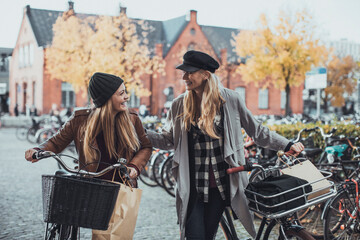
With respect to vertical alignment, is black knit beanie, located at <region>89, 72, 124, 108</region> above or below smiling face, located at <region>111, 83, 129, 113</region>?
above

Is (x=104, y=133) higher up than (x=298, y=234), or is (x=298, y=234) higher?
(x=104, y=133)

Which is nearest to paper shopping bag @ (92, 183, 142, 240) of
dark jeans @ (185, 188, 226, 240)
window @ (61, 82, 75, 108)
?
dark jeans @ (185, 188, 226, 240)

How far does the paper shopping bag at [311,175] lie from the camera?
109 inches

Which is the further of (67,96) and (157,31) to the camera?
(157,31)

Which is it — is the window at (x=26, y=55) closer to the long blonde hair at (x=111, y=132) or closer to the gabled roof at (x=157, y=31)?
the gabled roof at (x=157, y=31)

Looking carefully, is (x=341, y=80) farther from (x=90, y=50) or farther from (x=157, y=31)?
(x=90, y=50)

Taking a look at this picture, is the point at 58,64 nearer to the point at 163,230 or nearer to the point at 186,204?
the point at 163,230

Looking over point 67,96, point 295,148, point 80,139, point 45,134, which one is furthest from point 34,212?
point 67,96

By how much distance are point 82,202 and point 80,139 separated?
0.68 meters

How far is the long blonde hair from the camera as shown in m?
3.00

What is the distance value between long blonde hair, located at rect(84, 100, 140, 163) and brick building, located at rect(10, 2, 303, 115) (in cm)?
2944

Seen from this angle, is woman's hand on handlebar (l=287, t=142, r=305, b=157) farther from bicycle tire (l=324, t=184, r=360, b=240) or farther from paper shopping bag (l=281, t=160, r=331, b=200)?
bicycle tire (l=324, t=184, r=360, b=240)

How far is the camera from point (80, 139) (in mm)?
3066

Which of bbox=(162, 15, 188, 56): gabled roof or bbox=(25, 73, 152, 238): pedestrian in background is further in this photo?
bbox=(162, 15, 188, 56): gabled roof
